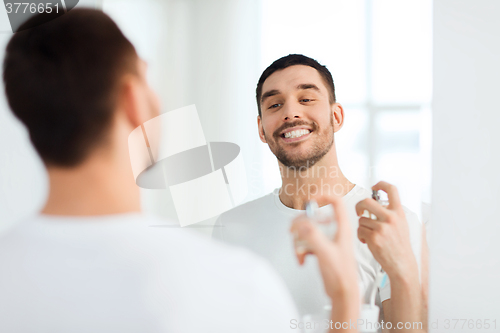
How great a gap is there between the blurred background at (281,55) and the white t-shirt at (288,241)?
0.14 ft

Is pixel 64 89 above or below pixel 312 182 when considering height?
above

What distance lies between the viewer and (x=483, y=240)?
3.47 ft

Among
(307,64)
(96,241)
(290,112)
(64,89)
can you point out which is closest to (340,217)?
(290,112)

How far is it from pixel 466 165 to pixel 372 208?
362 millimetres

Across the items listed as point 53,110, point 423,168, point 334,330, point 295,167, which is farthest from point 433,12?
point 53,110

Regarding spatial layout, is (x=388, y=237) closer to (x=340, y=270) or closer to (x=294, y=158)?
(x=340, y=270)

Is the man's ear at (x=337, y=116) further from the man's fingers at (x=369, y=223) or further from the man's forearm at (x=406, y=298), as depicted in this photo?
the man's forearm at (x=406, y=298)

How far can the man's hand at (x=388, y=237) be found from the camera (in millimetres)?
881

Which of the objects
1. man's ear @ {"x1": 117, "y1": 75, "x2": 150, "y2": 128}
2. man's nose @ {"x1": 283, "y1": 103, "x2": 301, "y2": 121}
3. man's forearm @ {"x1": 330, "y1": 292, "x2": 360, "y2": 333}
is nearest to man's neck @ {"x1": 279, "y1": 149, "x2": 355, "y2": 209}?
man's nose @ {"x1": 283, "y1": 103, "x2": 301, "y2": 121}

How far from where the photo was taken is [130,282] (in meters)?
0.63

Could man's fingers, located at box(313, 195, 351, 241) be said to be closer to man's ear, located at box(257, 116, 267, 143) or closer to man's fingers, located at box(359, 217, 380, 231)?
man's fingers, located at box(359, 217, 380, 231)

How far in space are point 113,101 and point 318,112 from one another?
1.57 feet

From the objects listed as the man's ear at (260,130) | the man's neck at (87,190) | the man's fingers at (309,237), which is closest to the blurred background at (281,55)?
the man's ear at (260,130)

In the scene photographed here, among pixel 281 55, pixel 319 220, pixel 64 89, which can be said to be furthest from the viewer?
pixel 281 55
